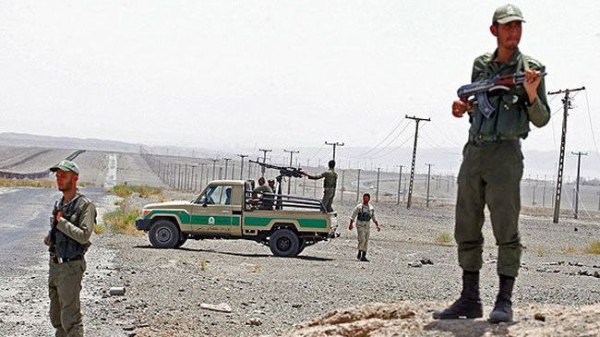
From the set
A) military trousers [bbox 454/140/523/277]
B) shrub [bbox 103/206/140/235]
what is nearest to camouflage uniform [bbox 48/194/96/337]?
military trousers [bbox 454/140/523/277]

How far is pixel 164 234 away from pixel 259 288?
7.63 metres

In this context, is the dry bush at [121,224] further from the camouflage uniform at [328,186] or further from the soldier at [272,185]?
the camouflage uniform at [328,186]

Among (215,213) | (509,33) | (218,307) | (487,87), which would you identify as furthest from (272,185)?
(509,33)

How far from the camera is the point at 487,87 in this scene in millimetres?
5539

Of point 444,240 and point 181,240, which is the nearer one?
point 181,240

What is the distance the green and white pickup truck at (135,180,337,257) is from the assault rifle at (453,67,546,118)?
16.1m

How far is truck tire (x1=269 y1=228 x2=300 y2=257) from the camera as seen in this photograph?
2189 centimetres

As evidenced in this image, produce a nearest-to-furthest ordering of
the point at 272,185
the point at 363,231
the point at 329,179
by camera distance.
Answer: the point at 363,231, the point at 329,179, the point at 272,185

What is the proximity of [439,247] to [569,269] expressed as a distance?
23.4ft

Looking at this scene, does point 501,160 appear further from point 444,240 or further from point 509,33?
point 444,240

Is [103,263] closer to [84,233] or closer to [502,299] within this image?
[84,233]

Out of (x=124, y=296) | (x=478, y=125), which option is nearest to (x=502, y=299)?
(x=478, y=125)

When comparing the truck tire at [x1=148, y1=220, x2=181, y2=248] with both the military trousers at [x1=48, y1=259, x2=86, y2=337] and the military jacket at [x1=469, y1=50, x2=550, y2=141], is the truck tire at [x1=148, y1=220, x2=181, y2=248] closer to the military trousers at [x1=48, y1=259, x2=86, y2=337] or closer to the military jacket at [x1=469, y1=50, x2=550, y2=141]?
the military trousers at [x1=48, y1=259, x2=86, y2=337]

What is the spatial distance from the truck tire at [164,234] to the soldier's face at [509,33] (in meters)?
17.5
